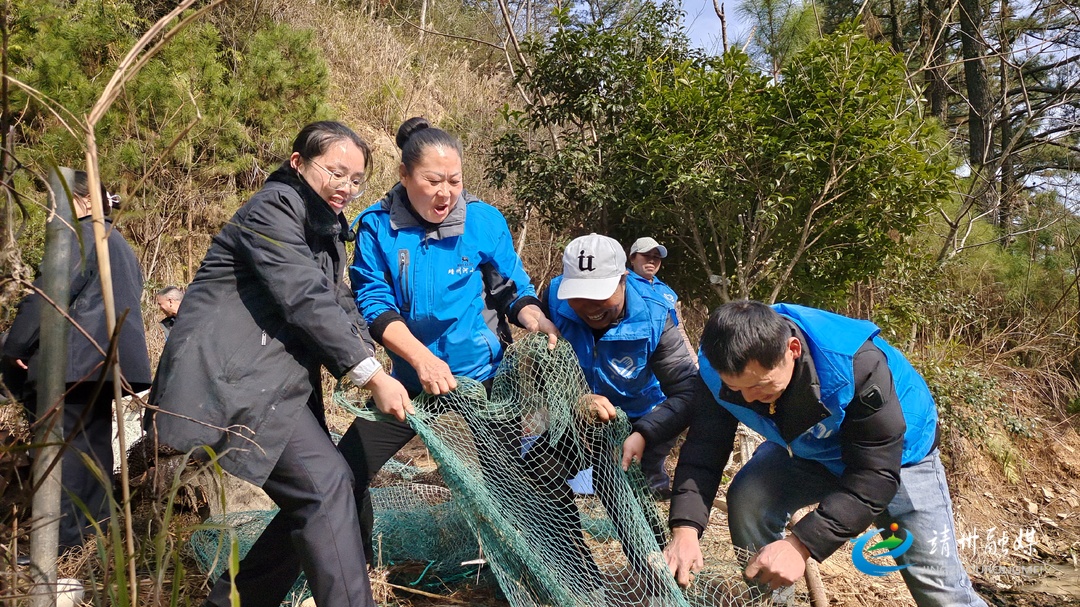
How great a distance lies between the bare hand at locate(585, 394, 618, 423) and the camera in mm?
2705

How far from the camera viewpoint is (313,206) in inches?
95.4

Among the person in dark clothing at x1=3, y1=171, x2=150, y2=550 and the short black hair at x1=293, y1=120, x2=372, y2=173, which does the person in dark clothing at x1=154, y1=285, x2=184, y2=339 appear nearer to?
the person in dark clothing at x1=3, y1=171, x2=150, y2=550

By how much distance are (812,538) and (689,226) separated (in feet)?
11.3

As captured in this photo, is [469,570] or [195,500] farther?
[195,500]

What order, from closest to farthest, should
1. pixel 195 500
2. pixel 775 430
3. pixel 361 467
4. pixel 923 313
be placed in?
pixel 775 430 < pixel 361 467 < pixel 195 500 < pixel 923 313

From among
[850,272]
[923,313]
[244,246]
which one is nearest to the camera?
[244,246]

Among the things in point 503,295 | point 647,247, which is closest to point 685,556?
point 503,295

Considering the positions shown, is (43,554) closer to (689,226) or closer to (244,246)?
(244,246)

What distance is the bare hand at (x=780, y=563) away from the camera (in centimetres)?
226

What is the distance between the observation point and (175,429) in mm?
2152

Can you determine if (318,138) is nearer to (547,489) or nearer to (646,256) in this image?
(547,489)

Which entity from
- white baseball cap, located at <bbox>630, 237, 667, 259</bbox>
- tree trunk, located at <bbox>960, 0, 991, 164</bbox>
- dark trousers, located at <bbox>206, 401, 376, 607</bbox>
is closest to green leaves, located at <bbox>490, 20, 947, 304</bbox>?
white baseball cap, located at <bbox>630, 237, 667, 259</bbox>

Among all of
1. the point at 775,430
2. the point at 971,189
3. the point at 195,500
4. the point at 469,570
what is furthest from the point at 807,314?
the point at 971,189

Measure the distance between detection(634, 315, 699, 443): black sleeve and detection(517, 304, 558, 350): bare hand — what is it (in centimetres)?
38
